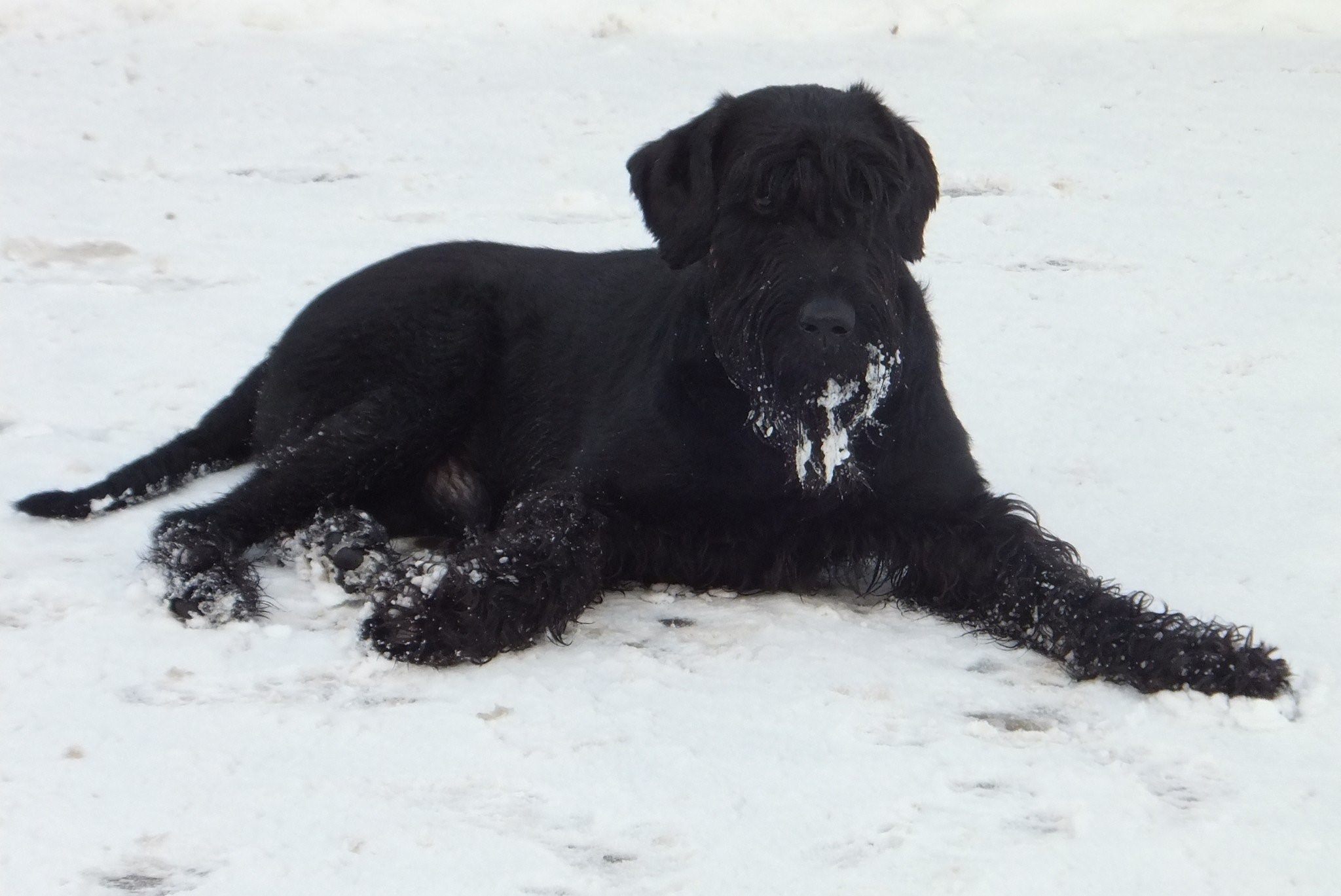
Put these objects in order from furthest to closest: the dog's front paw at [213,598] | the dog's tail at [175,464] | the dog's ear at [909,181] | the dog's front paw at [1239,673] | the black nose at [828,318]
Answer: the dog's tail at [175,464] < the dog's ear at [909,181] < the dog's front paw at [213,598] < the black nose at [828,318] < the dog's front paw at [1239,673]

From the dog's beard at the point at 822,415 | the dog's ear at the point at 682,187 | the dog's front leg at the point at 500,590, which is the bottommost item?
the dog's front leg at the point at 500,590

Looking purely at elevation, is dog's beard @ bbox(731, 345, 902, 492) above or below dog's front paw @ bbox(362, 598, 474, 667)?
above

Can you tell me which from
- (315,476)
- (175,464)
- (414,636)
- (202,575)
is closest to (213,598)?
(202,575)

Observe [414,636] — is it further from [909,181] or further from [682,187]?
[909,181]

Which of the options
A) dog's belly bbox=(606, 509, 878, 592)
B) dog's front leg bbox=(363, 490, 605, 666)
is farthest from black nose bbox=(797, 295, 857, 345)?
dog's front leg bbox=(363, 490, 605, 666)

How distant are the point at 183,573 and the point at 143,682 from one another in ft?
1.87

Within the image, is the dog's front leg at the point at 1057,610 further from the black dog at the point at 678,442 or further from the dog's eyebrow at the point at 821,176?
the dog's eyebrow at the point at 821,176

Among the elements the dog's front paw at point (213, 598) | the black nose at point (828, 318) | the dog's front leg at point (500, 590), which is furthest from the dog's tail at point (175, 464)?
the black nose at point (828, 318)

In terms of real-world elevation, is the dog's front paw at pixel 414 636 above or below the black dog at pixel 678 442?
below

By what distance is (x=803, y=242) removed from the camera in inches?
131

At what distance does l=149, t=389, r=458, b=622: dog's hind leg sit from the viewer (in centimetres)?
382

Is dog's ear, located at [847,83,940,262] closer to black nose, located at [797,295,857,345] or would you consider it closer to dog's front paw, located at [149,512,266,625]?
black nose, located at [797,295,857,345]

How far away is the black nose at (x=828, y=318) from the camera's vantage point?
317 centimetres

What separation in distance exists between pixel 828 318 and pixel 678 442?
2.28 feet
